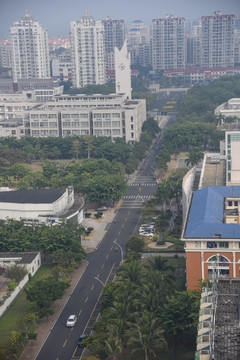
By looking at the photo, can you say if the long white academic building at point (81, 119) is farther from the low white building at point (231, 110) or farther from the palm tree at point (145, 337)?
the palm tree at point (145, 337)

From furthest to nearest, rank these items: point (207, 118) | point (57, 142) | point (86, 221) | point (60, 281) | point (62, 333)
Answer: point (207, 118) < point (57, 142) < point (86, 221) < point (60, 281) < point (62, 333)

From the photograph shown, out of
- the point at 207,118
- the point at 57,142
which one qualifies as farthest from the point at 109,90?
the point at 57,142

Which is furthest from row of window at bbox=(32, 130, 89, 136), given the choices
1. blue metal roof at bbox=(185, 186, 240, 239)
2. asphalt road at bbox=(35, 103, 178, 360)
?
blue metal roof at bbox=(185, 186, 240, 239)

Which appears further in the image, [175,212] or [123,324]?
[175,212]

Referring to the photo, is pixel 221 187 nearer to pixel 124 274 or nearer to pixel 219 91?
pixel 124 274

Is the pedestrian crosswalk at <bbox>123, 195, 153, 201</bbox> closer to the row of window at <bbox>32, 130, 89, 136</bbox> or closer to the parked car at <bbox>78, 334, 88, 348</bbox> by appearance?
the row of window at <bbox>32, 130, 89, 136</bbox>
